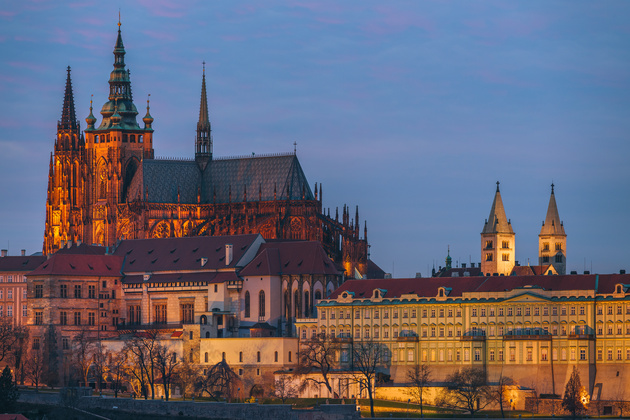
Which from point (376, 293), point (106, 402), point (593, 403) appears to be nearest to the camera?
point (593, 403)

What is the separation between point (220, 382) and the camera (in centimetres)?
16000

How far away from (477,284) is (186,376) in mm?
29007

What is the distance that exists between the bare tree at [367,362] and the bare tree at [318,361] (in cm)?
225

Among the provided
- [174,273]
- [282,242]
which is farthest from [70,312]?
[282,242]

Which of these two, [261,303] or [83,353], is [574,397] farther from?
[83,353]

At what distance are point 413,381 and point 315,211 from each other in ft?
155

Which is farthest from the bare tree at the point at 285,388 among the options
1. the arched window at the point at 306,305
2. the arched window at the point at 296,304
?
the arched window at the point at 306,305

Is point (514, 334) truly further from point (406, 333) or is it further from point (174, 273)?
point (174, 273)

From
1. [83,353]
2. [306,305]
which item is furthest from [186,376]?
[306,305]

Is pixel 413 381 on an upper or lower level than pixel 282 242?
lower

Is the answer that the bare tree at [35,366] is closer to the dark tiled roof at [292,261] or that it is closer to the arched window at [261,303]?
the dark tiled roof at [292,261]

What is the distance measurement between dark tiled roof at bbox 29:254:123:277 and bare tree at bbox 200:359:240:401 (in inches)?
1208

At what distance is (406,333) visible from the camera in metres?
161

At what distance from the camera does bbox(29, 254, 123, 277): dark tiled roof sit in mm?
185250
